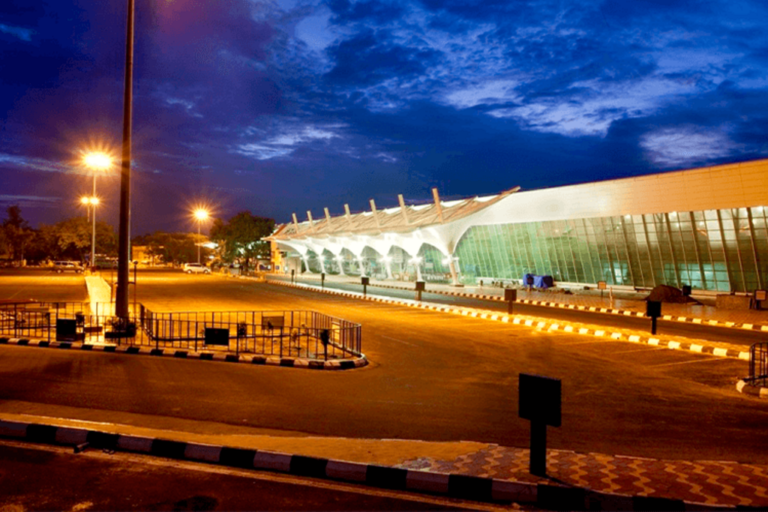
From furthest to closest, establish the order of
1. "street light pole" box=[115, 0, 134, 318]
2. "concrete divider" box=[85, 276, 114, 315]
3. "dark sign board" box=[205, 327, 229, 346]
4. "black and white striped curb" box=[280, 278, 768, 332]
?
"concrete divider" box=[85, 276, 114, 315] < "black and white striped curb" box=[280, 278, 768, 332] < "street light pole" box=[115, 0, 134, 318] < "dark sign board" box=[205, 327, 229, 346]

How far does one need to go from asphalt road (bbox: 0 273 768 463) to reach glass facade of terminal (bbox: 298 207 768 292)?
76.8 feet

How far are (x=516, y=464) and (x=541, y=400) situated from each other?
2.42 ft

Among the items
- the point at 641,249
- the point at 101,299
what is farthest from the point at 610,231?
the point at 101,299

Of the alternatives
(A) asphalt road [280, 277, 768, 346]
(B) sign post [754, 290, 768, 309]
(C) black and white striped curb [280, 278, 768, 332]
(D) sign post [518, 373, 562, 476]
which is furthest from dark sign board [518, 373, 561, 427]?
(B) sign post [754, 290, 768, 309]

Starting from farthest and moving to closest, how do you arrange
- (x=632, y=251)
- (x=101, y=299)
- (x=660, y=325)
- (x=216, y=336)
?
(x=632, y=251), (x=101, y=299), (x=660, y=325), (x=216, y=336)

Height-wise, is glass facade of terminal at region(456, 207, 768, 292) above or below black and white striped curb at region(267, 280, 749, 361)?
above

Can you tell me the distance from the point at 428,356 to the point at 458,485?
8344 mm

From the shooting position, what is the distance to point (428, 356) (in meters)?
13.8

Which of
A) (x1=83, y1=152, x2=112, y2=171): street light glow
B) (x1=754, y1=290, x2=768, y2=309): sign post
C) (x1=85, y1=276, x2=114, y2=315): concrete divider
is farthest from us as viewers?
(x1=83, y1=152, x2=112, y2=171): street light glow

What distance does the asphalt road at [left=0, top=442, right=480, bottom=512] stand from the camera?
5.07 meters

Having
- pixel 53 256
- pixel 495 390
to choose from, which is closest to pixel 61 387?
pixel 495 390

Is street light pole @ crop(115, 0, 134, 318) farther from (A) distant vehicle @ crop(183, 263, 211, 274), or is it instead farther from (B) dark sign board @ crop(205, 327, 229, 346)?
(A) distant vehicle @ crop(183, 263, 211, 274)

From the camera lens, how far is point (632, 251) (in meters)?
40.1

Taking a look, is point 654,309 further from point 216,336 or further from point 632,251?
point 632,251
